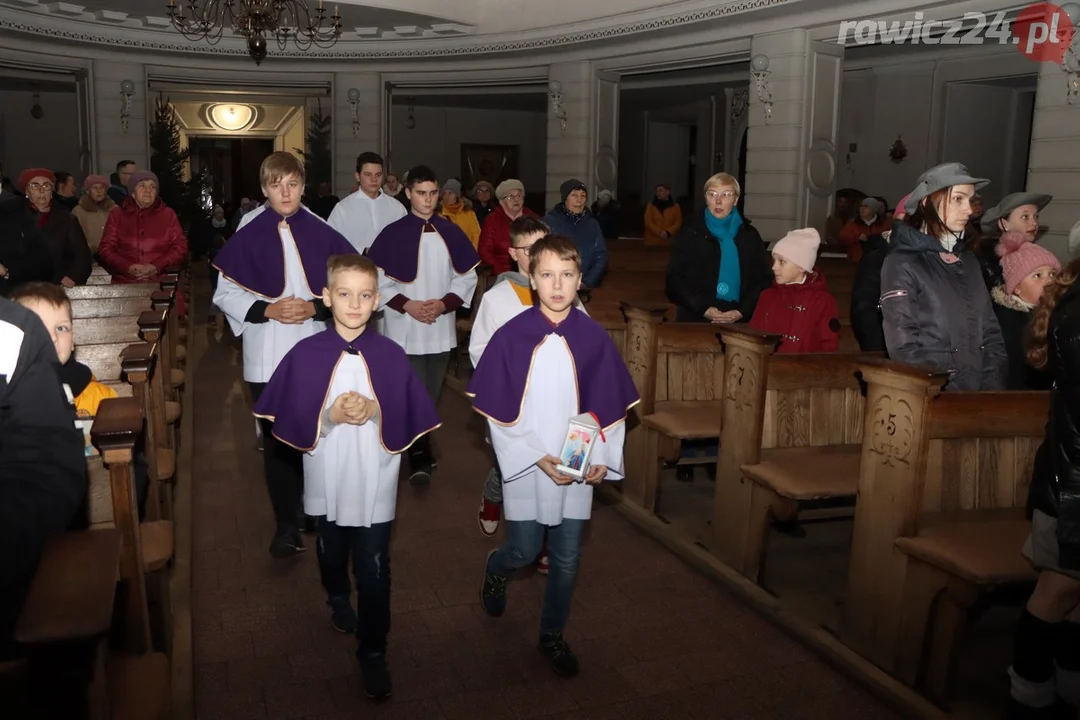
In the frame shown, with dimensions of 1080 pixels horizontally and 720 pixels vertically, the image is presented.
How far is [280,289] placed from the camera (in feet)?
12.8

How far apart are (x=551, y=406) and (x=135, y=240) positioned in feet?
14.9

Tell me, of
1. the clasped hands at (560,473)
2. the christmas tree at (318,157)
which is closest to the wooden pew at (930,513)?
the clasped hands at (560,473)

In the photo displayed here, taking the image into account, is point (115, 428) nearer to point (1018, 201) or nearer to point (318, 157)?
point (1018, 201)

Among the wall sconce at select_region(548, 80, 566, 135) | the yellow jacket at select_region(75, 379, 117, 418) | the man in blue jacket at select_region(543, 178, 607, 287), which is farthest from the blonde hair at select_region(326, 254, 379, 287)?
the wall sconce at select_region(548, 80, 566, 135)

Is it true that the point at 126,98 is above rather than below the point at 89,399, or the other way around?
above

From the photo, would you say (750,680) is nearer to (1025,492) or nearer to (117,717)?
(1025,492)

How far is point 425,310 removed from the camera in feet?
15.6

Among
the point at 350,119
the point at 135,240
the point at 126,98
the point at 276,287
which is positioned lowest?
the point at 276,287

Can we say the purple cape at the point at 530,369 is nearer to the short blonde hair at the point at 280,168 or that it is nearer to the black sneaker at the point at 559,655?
the black sneaker at the point at 559,655

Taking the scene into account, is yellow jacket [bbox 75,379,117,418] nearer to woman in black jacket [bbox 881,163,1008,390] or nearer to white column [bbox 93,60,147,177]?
woman in black jacket [bbox 881,163,1008,390]

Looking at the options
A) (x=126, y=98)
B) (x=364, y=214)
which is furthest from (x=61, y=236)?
(x=126, y=98)

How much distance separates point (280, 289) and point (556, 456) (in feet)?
5.13

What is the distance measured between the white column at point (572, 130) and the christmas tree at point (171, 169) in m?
5.29

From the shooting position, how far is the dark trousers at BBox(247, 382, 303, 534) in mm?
3806
